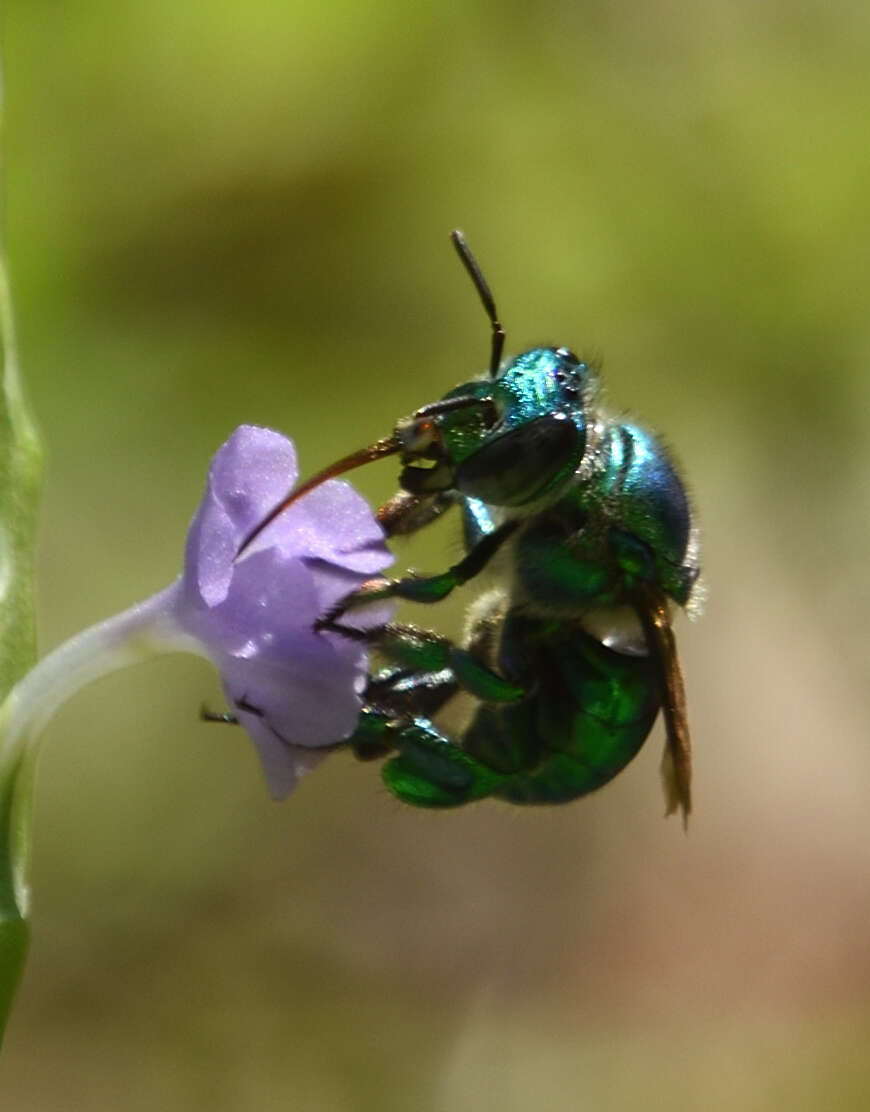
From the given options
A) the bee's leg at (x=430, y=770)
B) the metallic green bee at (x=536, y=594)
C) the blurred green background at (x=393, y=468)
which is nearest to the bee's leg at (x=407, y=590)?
the metallic green bee at (x=536, y=594)

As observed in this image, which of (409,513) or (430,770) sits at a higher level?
(409,513)

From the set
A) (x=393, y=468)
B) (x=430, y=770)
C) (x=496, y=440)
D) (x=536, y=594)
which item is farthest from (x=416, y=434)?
(x=393, y=468)

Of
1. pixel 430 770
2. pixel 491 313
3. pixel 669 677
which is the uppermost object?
pixel 491 313

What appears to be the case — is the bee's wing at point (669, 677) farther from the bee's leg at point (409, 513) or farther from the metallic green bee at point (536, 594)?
the bee's leg at point (409, 513)

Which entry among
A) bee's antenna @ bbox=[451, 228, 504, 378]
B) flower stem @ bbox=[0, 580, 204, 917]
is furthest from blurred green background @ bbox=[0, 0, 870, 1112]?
flower stem @ bbox=[0, 580, 204, 917]

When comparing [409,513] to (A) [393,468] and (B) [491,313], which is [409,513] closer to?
(B) [491,313]

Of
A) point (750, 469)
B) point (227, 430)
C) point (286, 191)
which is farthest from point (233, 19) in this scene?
point (750, 469)
